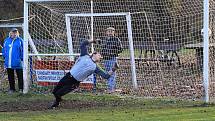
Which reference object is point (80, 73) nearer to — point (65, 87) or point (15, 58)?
point (65, 87)

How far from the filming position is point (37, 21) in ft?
63.8

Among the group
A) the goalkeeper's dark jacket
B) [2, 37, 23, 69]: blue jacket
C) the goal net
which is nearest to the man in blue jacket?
[2, 37, 23, 69]: blue jacket

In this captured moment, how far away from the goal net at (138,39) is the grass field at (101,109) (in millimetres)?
1308

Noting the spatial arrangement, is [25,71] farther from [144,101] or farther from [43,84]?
[144,101]

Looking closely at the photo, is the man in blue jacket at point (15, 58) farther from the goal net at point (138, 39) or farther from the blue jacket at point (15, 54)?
the goal net at point (138, 39)

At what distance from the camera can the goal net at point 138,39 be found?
55.7 feet

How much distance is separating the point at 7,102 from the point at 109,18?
5.44m

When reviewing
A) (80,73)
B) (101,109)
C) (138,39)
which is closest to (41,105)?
(80,73)

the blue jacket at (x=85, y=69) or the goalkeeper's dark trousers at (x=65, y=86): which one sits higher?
the blue jacket at (x=85, y=69)

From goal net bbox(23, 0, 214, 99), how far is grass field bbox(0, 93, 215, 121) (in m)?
1.31

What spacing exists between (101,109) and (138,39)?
5863mm

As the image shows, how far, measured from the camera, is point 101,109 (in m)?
13.3

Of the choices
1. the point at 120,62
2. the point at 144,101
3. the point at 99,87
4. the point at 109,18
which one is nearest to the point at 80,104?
the point at 144,101

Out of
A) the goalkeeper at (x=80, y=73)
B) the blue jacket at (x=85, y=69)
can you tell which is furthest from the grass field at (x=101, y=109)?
the blue jacket at (x=85, y=69)
